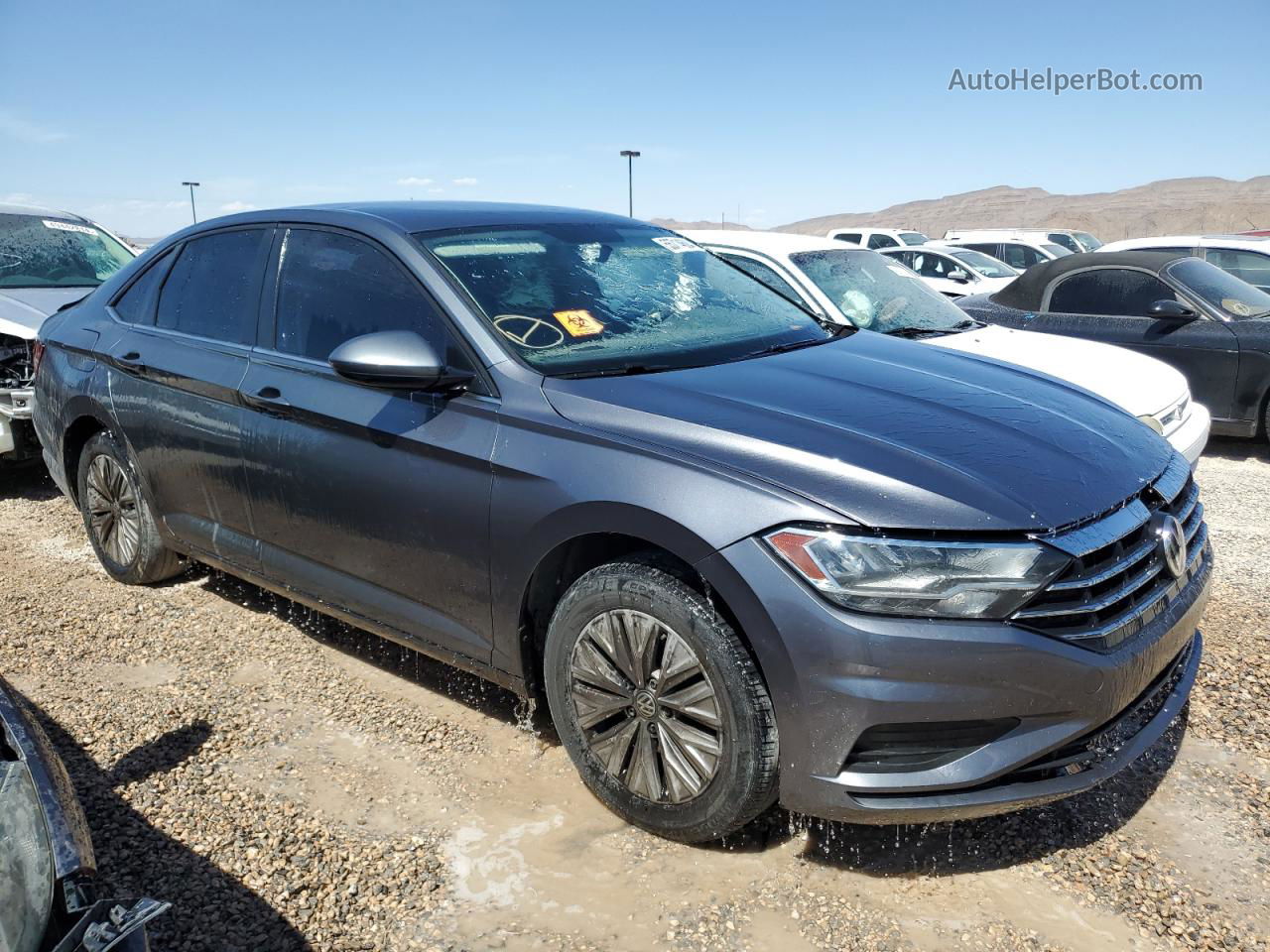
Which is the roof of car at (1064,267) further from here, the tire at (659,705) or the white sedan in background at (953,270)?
the tire at (659,705)

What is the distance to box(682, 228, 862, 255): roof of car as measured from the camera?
255 inches

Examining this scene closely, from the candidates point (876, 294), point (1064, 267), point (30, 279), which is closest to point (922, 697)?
point (876, 294)

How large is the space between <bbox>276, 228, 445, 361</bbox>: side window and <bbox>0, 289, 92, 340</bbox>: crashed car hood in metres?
3.30

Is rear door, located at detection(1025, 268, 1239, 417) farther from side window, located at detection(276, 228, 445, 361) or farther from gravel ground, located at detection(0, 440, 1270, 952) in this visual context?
side window, located at detection(276, 228, 445, 361)

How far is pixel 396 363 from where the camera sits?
3025 millimetres

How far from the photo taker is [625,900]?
2666 millimetres

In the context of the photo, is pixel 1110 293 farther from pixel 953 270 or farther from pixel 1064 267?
pixel 953 270

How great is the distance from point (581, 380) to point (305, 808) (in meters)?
1.54

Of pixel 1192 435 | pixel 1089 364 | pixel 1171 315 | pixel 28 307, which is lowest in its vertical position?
pixel 1192 435

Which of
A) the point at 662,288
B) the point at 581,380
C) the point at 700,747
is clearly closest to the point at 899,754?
the point at 700,747

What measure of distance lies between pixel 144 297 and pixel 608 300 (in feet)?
7.92

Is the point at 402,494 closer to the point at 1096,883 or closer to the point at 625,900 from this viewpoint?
the point at 625,900

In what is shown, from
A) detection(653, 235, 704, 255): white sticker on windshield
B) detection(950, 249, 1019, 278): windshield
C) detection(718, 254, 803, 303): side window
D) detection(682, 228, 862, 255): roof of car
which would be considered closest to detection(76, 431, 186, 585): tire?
detection(653, 235, 704, 255): white sticker on windshield

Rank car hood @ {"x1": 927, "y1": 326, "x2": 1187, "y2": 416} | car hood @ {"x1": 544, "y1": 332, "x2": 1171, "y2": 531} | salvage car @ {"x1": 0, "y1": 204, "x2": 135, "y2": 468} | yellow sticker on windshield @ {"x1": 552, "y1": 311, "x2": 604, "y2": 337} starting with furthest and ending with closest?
salvage car @ {"x1": 0, "y1": 204, "x2": 135, "y2": 468} → car hood @ {"x1": 927, "y1": 326, "x2": 1187, "y2": 416} → yellow sticker on windshield @ {"x1": 552, "y1": 311, "x2": 604, "y2": 337} → car hood @ {"x1": 544, "y1": 332, "x2": 1171, "y2": 531}
